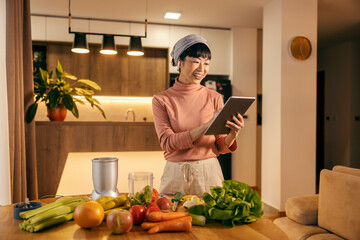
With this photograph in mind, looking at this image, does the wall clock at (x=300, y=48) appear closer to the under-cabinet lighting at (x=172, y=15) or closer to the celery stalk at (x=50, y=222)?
the under-cabinet lighting at (x=172, y=15)

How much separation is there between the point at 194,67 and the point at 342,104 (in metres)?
6.02

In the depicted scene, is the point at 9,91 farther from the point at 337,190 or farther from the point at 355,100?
the point at 355,100

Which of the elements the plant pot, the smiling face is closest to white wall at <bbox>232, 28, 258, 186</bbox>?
the plant pot

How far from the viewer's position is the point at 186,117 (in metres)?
1.66

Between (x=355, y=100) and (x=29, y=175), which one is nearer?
(x=29, y=175)

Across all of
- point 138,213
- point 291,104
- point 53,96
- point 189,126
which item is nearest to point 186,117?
point 189,126

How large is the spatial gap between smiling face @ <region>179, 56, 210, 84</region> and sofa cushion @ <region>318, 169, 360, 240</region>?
1.18 meters

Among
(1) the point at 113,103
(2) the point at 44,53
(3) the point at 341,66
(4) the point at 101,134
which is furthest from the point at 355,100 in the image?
(2) the point at 44,53

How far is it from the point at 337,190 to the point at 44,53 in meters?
4.63

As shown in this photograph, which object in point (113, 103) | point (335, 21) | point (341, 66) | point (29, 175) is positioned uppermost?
point (335, 21)

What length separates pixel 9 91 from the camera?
2781mm

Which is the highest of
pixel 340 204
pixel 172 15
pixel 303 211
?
pixel 172 15

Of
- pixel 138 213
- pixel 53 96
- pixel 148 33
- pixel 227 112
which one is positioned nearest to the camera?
pixel 138 213

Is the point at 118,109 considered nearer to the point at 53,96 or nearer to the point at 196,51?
the point at 53,96
